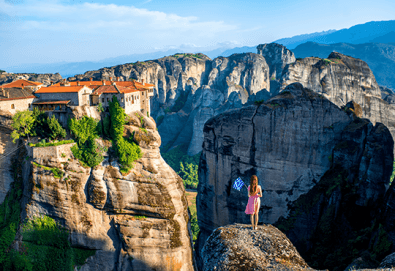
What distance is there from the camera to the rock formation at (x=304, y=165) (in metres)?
26.5

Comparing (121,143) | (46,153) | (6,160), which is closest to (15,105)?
(6,160)

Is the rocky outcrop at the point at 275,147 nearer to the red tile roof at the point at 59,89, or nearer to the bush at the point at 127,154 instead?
the bush at the point at 127,154

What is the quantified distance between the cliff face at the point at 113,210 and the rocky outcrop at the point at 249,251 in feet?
52.5

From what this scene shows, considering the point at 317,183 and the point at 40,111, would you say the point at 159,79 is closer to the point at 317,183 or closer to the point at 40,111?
the point at 40,111

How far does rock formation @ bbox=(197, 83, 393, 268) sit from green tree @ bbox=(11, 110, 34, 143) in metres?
19.4

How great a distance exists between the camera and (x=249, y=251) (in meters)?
12.2

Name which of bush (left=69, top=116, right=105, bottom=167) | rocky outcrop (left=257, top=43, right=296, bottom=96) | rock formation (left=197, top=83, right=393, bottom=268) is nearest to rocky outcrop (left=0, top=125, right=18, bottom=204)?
bush (left=69, top=116, right=105, bottom=167)

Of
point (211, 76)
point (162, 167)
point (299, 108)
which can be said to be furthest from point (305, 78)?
point (211, 76)

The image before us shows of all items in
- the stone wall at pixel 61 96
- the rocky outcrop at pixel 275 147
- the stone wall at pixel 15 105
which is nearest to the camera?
the stone wall at pixel 15 105

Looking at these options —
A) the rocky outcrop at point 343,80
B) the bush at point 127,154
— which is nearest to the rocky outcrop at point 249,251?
the bush at point 127,154

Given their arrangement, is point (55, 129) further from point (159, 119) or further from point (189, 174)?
point (159, 119)

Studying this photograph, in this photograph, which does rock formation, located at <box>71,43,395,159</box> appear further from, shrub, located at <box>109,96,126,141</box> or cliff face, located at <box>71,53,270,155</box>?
shrub, located at <box>109,96,126,141</box>

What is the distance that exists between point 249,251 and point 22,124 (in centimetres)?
2752

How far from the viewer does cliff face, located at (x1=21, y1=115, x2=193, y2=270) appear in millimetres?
27625
